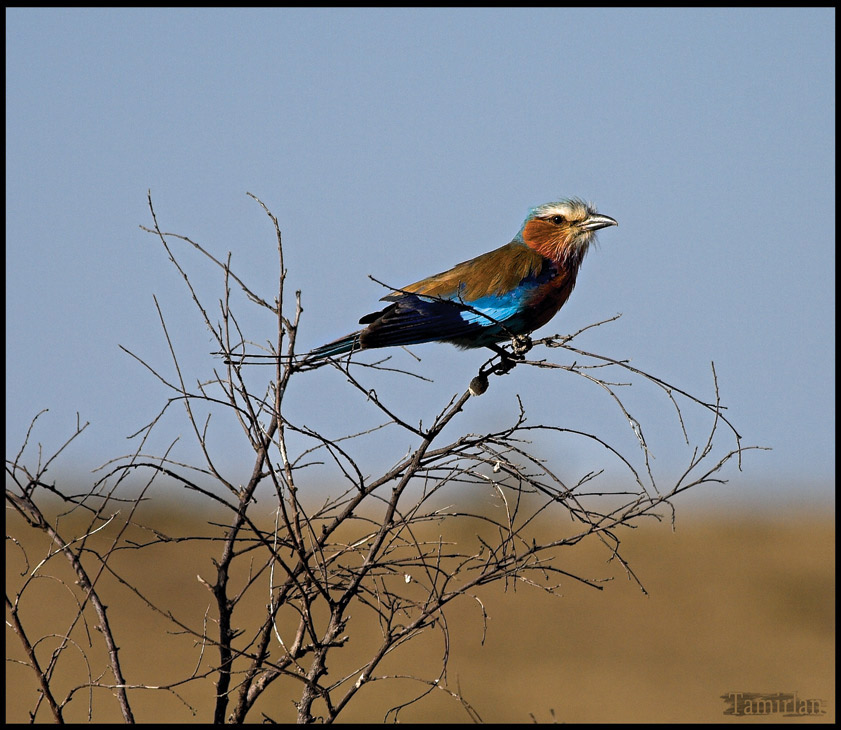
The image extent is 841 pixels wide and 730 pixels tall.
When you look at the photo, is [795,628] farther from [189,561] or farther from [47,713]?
[47,713]

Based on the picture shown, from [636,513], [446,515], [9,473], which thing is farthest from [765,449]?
[9,473]

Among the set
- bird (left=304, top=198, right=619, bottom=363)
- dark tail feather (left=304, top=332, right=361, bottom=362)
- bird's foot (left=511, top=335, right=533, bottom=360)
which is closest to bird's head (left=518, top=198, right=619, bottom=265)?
bird (left=304, top=198, right=619, bottom=363)

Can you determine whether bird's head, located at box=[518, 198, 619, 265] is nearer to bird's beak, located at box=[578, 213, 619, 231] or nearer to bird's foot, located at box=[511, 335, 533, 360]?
bird's beak, located at box=[578, 213, 619, 231]

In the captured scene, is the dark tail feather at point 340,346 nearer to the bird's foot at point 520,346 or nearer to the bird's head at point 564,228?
the bird's foot at point 520,346

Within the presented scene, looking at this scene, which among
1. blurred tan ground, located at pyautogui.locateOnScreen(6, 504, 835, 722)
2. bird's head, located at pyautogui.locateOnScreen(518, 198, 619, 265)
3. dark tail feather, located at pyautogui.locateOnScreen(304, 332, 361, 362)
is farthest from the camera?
blurred tan ground, located at pyautogui.locateOnScreen(6, 504, 835, 722)

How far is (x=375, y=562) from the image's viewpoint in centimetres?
317

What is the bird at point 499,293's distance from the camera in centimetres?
472

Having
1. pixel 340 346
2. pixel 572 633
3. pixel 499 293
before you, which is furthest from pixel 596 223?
pixel 572 633

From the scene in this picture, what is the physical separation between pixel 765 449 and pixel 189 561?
1192 centimetres

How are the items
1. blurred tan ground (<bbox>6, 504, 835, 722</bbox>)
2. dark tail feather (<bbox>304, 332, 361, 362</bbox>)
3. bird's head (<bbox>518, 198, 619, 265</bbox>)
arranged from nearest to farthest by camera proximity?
dark tail feather (<bbox>304, 332, 361, 362</bbox>)
bird's head (<bbox>518, 198, 619, 265</bbox>)
blurred tan ground (<bbox>6, 504, 835, 722</bbox>)

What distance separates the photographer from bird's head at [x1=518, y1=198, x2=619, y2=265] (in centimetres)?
543

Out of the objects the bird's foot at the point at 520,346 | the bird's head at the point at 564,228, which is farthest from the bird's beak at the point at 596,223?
the bird's foot at the point at 520,346

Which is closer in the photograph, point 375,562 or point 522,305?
point 375,562

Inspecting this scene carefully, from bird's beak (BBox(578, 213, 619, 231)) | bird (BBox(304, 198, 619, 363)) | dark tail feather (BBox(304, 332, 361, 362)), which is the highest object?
bird's beak (BBox(578, 213, 619, 231))
